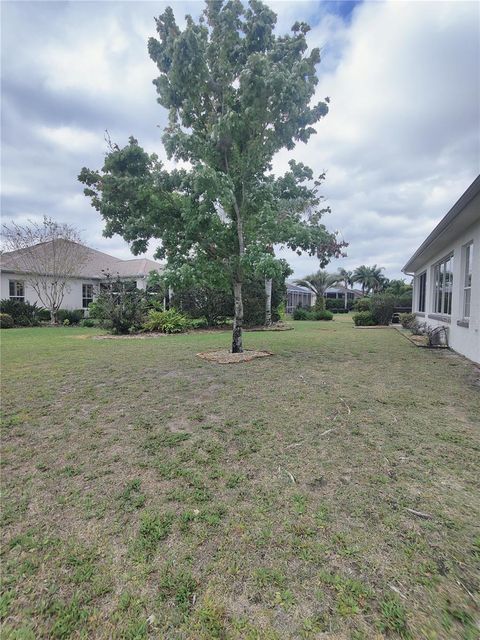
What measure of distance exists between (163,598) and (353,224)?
95.0 feet

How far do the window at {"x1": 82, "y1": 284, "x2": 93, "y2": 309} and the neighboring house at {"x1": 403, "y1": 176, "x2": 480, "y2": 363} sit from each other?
66.4 feet

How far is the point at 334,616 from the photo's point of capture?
1531mm

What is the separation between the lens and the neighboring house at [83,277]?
64.5 feet

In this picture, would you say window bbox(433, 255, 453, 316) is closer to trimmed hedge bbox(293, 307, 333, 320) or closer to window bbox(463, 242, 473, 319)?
window bbox(463, 242, 473, 319)

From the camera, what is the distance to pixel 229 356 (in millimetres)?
8070

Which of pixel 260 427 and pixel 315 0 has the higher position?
pixel 315 0

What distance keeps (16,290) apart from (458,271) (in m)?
22.4

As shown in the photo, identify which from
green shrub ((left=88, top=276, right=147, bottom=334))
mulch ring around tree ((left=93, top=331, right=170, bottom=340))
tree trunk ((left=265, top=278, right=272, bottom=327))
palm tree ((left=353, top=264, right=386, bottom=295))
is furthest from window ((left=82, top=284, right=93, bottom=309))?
palm tree ((left=353, top=264, right=386, bottom=295))

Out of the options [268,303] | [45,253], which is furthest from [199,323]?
[45,253]

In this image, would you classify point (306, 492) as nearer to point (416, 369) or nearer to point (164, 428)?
point (164, 428)

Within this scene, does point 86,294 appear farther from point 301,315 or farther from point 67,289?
point 301,315

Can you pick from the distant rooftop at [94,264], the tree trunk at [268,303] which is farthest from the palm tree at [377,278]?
the tree trunk at [268,303]

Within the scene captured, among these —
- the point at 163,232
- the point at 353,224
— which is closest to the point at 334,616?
the point at 163,232

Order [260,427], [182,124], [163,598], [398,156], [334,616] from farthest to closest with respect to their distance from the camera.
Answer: [398,156] → [182,124] → [260,427] → [163,598] → [334,616]
